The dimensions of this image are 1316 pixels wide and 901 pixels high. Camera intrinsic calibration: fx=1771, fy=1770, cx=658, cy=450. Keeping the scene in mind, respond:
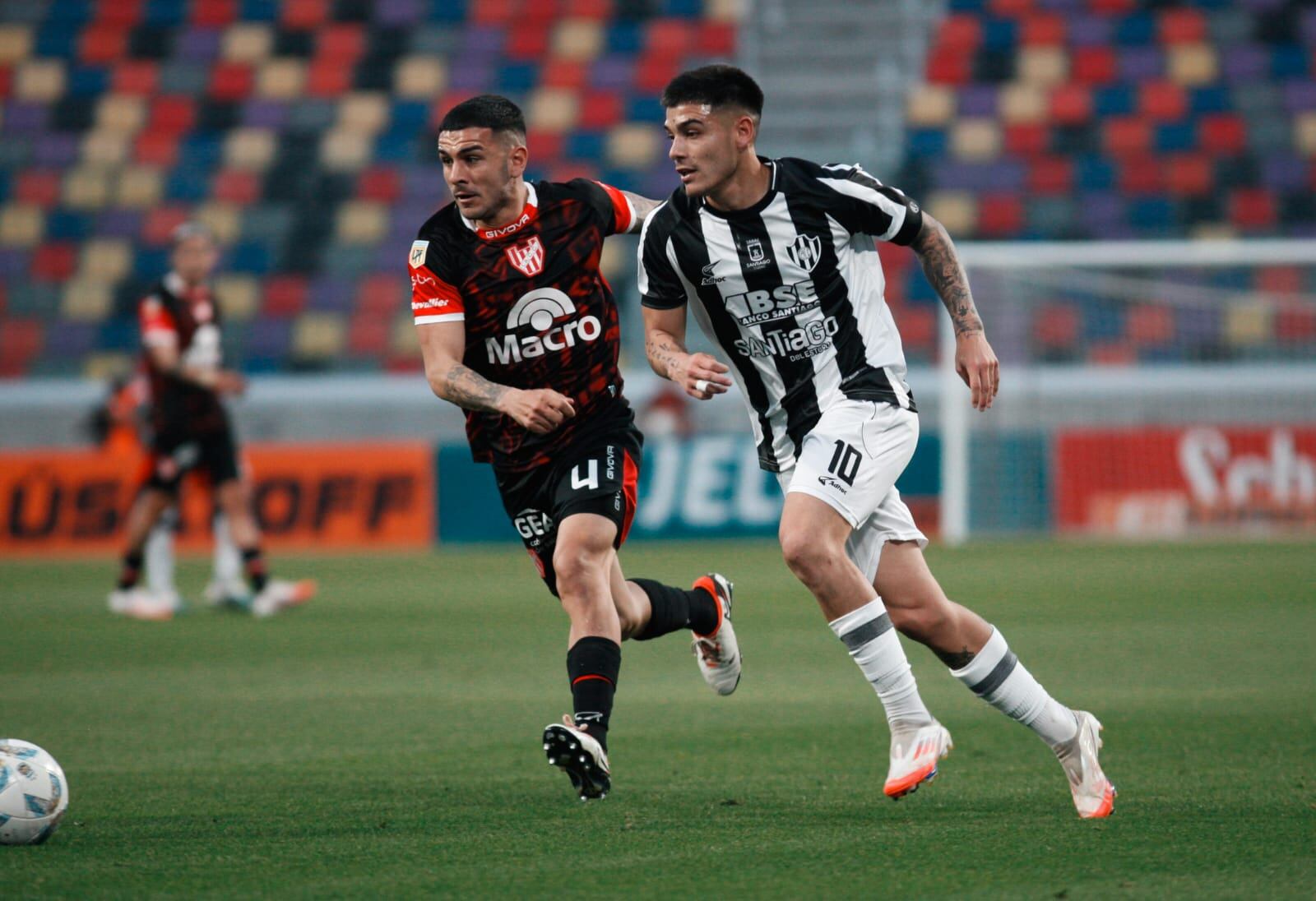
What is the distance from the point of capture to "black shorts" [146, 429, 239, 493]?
1068 centimetres

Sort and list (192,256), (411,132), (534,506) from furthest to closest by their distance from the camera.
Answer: (411,132)
(192,256)
(534,506)

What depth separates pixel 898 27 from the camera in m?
21.6

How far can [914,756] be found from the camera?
461 centimetres

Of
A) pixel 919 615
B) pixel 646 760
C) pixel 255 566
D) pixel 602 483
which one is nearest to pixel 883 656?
pixel 919 615

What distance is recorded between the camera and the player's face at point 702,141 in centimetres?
495

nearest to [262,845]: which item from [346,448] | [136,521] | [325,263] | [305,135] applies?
[136,521]

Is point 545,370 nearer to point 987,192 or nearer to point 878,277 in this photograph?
point 878,277

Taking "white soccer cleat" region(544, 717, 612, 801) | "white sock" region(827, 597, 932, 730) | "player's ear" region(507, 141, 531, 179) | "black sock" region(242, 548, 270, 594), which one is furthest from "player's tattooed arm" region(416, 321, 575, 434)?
"black sock" region(242, 548, 270, 594)

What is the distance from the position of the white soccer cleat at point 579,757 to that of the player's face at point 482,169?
5.34 ft

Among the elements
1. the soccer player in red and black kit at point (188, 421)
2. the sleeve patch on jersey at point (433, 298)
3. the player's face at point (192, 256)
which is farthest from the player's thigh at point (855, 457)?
the player's face at point (192, 256)

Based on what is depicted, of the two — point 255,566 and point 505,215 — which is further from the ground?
point 505,215

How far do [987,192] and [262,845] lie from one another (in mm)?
16249

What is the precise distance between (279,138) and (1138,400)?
10735 millimetres

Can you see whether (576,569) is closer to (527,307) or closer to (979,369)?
(527,307)
